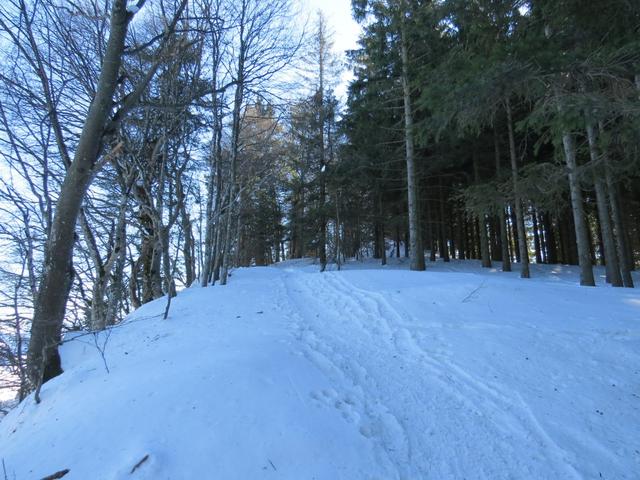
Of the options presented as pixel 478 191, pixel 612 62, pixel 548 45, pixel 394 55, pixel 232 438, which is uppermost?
pixel 394 55

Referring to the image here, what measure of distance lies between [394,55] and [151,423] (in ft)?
40.9

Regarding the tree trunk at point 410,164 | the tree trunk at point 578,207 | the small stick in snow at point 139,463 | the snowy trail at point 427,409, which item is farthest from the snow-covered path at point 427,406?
the tree trunk at point 410,164

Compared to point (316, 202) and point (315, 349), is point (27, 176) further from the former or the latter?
point (316, 202)

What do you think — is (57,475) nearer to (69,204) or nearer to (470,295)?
(69,204)

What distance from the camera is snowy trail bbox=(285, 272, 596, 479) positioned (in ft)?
7.42

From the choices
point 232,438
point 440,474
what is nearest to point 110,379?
point 232,438

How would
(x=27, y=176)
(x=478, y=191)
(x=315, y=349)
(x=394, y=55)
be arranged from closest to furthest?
(x=315, y=349), (x=27, y=176), (x=478, y=191), (x=394, y=55)

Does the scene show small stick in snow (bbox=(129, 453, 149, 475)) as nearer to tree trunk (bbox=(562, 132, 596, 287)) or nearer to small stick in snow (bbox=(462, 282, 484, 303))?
small stick in snow (bbox=(462, 282, 484, 303))

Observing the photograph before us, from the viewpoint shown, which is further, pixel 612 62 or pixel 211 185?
pixel 211 185

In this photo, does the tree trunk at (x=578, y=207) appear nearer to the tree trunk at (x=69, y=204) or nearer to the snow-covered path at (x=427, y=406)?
the snow-covered path at (x=427, y=406)

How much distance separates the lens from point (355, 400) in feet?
9.77

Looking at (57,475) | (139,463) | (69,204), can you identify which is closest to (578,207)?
(139,463)

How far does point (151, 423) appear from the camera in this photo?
2414 mm

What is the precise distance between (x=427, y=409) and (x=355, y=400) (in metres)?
0.62
